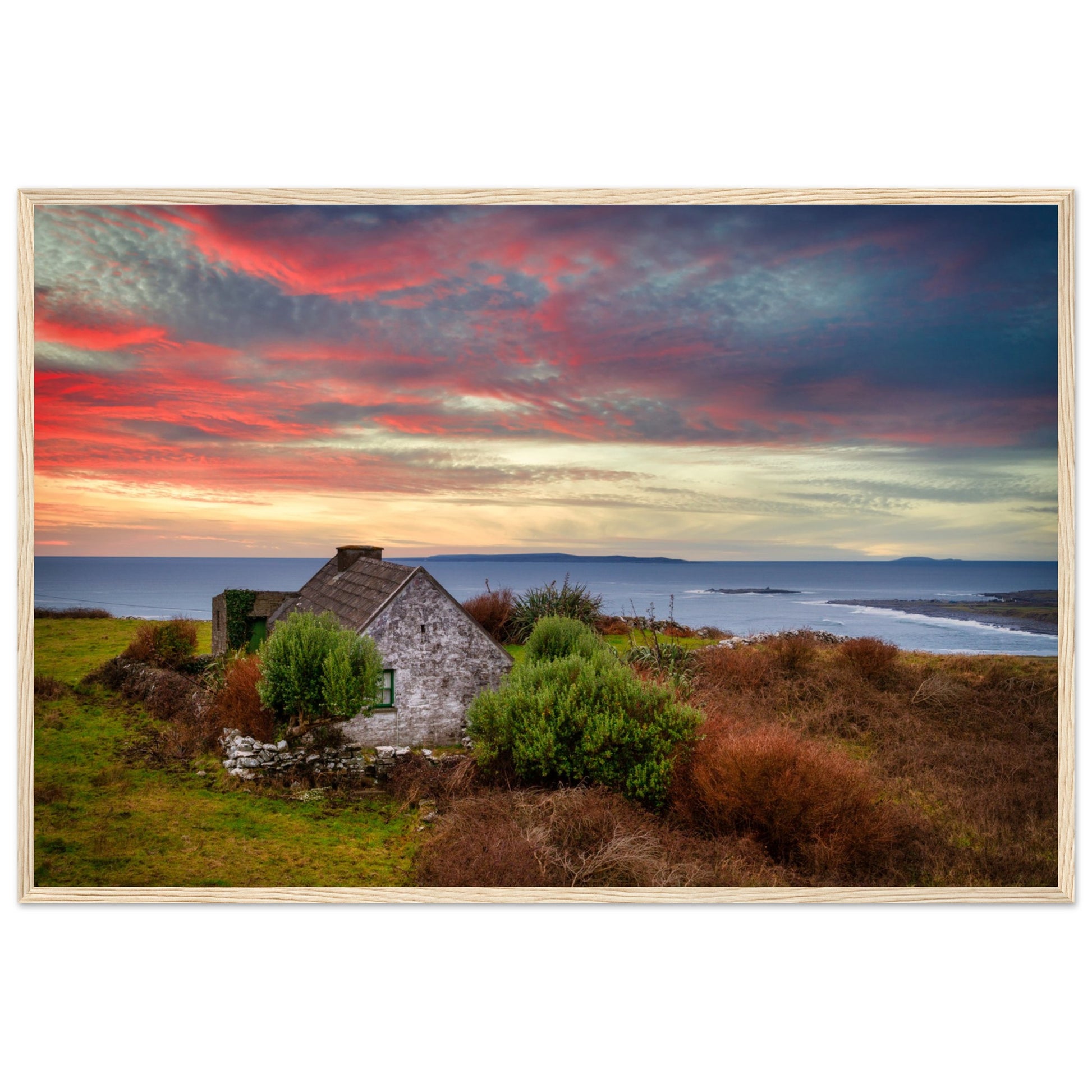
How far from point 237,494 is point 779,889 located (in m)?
5.78

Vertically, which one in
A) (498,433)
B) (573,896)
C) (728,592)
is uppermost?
(498,433)

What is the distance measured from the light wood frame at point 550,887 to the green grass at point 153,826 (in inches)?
3.4

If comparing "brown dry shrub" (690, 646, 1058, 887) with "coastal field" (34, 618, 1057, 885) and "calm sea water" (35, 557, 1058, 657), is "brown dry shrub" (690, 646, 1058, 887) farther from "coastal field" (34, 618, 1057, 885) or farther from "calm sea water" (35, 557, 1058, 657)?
"calm sea water" (35, 557, 1058, 657)

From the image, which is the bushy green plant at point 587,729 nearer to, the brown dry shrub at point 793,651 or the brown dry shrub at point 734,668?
the brown dry shrub at point 734,668

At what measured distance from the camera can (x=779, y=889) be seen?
456 centimetres

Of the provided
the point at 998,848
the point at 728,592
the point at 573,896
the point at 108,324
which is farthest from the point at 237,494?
the point at 998,848

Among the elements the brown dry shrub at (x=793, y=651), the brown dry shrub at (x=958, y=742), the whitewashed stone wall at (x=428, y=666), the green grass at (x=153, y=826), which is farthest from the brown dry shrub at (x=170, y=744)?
the brown dry shrub at (x=793, y=651)

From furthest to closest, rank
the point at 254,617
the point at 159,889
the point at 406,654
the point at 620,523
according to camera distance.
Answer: the point at 254,617 < the point at 406,654 < the point at 620,523 < the point at 159,889

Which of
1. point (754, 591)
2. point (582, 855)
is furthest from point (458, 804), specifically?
point (754, 591)

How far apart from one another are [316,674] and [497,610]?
18.2ft

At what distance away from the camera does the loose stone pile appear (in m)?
6.14

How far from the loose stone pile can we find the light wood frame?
160cm

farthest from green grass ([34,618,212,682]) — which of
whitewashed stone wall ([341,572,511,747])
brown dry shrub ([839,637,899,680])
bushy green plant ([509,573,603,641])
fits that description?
brown dry shrub ([839,637,899,680])

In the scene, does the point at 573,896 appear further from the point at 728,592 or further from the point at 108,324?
the point at 108,324
